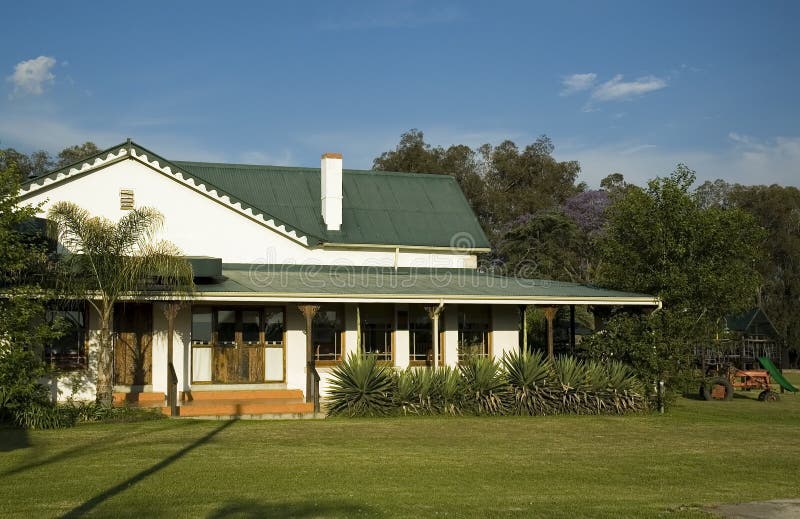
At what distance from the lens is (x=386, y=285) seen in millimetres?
22531

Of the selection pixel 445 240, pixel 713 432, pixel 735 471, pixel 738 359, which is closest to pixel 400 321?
pixel 445 240

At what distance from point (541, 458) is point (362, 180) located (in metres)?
16.7

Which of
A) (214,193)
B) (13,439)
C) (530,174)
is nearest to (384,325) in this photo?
(214,193)

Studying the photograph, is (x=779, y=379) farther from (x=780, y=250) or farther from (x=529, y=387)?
(x=780, y=250)

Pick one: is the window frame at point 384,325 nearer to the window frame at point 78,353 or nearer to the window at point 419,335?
the window at point 419,335

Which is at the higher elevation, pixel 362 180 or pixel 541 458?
pixel 362 180

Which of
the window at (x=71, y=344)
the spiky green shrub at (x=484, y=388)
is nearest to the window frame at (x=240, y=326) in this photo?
the window at (x=71, y=344)

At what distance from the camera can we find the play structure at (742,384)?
27.1 meters

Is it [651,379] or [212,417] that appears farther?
[651,379]

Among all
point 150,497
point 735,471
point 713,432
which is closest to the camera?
point 150,497

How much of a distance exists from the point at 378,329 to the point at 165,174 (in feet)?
22.8

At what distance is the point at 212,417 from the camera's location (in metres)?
19.7

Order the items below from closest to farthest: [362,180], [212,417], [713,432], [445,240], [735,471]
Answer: [735,471] < [713,432] < [212,417] < [445,240] < [362,180]

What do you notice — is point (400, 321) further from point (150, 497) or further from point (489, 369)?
point (150, 497)
